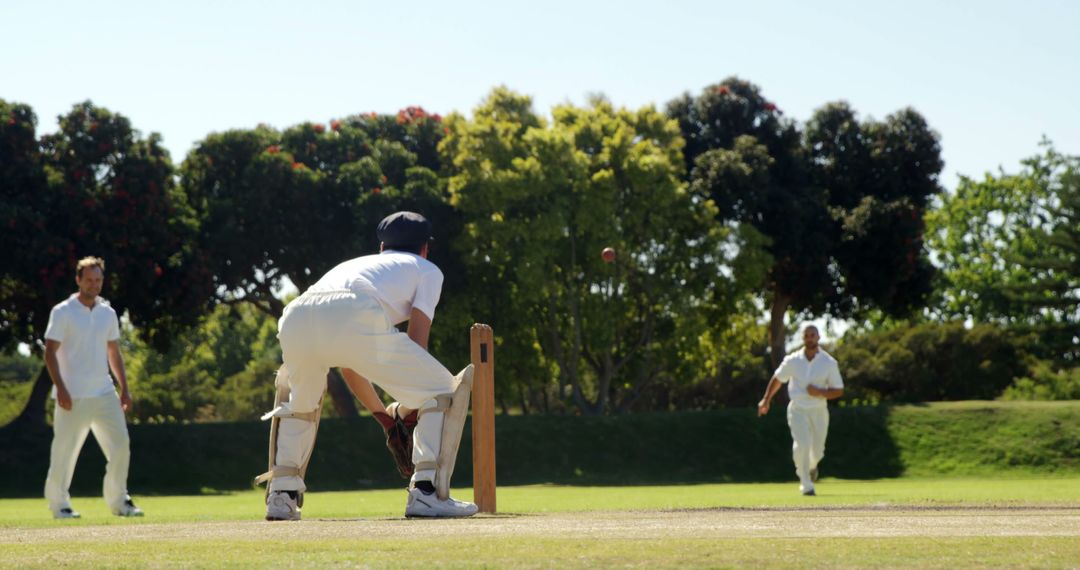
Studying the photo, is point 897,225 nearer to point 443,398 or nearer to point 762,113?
point 762,113

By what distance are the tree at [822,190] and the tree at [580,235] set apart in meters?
2.80

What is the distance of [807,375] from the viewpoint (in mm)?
20453

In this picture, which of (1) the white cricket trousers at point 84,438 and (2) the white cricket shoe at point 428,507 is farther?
(1) the white cricket trousers at point 84,438

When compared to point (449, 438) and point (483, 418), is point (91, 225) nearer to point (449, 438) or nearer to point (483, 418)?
point (483, 418)

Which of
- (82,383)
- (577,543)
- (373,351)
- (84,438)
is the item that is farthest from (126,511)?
(577,543)

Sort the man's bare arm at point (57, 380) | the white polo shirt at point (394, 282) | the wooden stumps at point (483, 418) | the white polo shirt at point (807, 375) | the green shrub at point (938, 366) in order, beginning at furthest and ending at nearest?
the green shrub at point (938, 366) → the white polo shirt at point (807, 375) → the man's bare arm at point (57, 380) → the wooden stumps at point (483, 418) → the white polo shirt at point (394, 282)

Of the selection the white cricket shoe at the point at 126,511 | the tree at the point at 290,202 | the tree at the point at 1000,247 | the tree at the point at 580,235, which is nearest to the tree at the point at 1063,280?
the tree at the point at 1000,247

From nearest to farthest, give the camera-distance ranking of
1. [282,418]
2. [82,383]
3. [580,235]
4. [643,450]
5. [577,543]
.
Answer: [577,543] < [282,418] < [82,383] < [643,450] < [580,235]

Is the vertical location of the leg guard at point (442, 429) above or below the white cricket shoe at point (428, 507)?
above

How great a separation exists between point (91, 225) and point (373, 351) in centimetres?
2770

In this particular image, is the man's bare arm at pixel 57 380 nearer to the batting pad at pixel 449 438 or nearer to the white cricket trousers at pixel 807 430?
the batting pad at pixel 449 438

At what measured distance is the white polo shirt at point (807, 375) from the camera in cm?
2028

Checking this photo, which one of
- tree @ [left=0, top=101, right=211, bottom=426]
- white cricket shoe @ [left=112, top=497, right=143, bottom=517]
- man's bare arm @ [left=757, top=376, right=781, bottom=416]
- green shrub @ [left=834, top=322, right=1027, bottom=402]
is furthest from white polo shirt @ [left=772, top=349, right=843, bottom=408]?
green shrub @ [left=834, top=322, right=1027, bottom=402]

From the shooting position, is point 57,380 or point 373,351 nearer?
point 373,351
